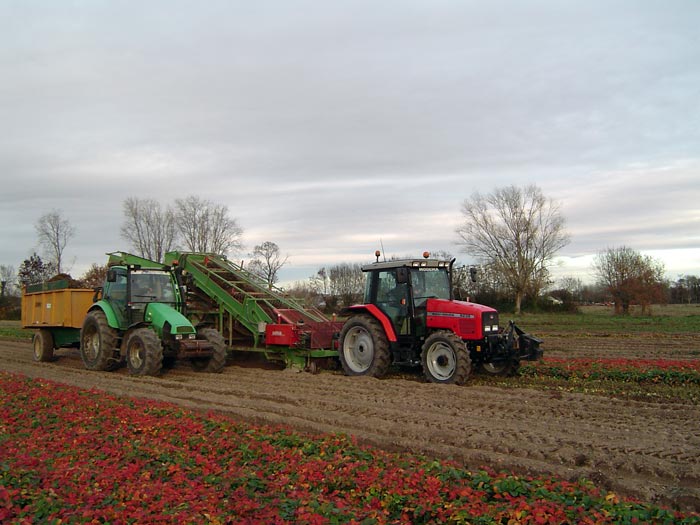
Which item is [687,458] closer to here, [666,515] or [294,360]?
[666,515]

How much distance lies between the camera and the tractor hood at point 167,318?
12125 millimetres

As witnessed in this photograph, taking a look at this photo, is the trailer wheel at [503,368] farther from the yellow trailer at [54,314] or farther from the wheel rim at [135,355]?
the yellow trailer at [54,314]

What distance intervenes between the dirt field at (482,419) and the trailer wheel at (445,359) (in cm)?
36

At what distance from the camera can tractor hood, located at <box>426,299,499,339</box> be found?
1051 cm

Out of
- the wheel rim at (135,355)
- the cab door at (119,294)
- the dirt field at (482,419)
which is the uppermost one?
the cab door at (119,294)

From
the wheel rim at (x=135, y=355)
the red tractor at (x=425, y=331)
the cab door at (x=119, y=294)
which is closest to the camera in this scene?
the red tractor at (x=425, y=331)

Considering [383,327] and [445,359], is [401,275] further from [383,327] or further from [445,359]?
[445,359]

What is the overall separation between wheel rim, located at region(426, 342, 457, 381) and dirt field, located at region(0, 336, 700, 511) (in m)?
0.48

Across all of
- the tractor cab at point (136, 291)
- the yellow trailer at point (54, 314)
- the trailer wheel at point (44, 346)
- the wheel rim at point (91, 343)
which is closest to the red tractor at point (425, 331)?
the tractor cab at point (136, 291)

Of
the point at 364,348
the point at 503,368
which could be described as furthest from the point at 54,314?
the point at 503,368

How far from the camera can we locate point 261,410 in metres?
8.77

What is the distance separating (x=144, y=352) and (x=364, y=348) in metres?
4.42

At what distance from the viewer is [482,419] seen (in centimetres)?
783

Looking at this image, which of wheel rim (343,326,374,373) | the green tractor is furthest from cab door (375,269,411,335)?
the green tractor
